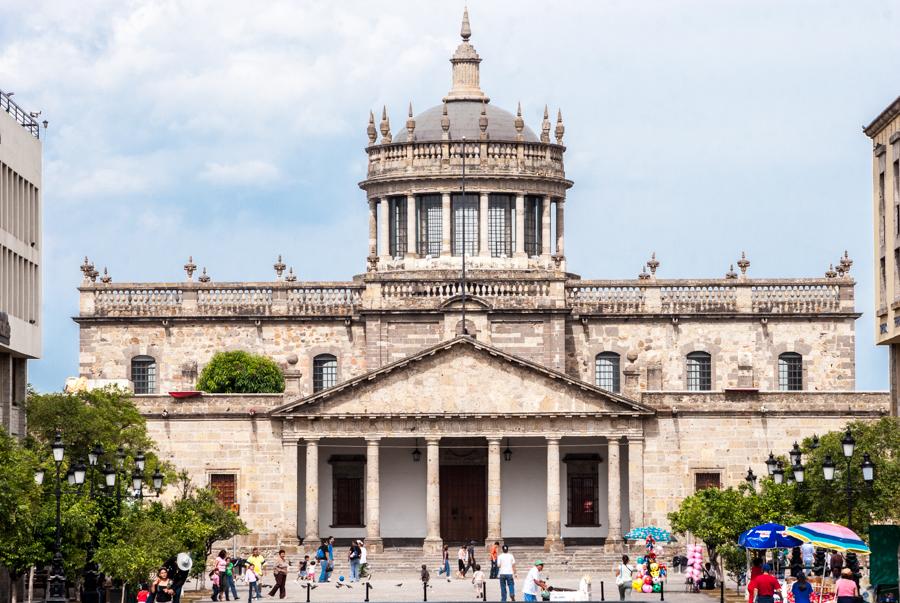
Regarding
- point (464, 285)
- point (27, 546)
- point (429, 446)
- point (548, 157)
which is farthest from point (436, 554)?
point (27, 546)

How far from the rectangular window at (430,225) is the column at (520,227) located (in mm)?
3026

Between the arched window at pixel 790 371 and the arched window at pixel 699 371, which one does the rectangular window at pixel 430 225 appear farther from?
the arched window at pixel 790 371

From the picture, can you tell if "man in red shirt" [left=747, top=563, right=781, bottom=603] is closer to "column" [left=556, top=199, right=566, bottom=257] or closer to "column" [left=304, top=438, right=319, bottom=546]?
"column" [left=304, top=438, right=319, bottom=546]

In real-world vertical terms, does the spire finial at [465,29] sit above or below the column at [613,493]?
above

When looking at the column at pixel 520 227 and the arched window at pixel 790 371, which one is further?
the column at pixel 520 227

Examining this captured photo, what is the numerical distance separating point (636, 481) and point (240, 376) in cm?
1541

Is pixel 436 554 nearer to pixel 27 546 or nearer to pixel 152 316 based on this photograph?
pixel 152 316

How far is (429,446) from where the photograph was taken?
94.4 metres

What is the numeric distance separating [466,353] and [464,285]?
4.65 meters

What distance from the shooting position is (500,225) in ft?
338

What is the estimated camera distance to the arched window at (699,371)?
99.1 meters

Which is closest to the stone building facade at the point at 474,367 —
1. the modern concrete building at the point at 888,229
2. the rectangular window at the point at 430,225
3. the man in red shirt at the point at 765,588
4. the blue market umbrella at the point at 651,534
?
the rectangular window at the point at 430,225

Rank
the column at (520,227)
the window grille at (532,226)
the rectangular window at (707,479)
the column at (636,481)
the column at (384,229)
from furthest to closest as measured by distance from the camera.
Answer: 1. the column at (384,229)
2. the window grille at (532,226)
3. the column at (520,227)
4. the rectangular window at (707,479)
5. the column at (636,481)

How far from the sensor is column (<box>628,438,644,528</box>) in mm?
93062
